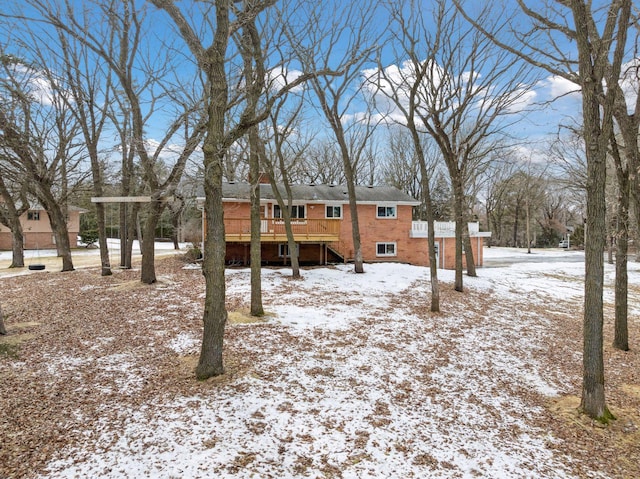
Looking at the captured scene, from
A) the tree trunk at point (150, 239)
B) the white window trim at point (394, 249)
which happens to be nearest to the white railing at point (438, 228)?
the white window trim at point (394, 249)

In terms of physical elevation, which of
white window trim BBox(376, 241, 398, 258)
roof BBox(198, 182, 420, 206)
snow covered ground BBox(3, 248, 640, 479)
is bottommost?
snow covered ground BBox(3, 248, 640, 479)

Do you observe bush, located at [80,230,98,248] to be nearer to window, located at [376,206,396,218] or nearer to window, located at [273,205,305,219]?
window, located at [273,205,305,219]

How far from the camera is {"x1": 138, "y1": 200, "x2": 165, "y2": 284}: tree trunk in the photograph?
11.8 m

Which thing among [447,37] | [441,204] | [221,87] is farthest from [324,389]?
[441,204]

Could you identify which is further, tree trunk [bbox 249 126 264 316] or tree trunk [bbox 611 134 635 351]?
tree trunk [bbox 249 126 264 316]

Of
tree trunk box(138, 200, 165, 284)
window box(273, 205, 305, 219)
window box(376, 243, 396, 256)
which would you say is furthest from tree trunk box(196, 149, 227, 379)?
window box(376, 243, 396, 256)

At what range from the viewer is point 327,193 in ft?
67.6

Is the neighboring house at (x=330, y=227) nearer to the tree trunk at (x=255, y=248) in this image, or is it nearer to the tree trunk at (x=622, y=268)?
the tree trunk at (x=255, y=248)

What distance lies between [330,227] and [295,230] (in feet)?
6.02

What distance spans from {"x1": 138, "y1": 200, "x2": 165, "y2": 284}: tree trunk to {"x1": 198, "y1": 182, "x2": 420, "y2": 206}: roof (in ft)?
19.1

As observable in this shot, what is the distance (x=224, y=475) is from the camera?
11.5ft

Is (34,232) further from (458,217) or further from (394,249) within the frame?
(458,217)

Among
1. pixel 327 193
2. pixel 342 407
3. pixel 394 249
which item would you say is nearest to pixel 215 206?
pixel 342 407

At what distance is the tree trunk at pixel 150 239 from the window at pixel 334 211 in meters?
9.98
